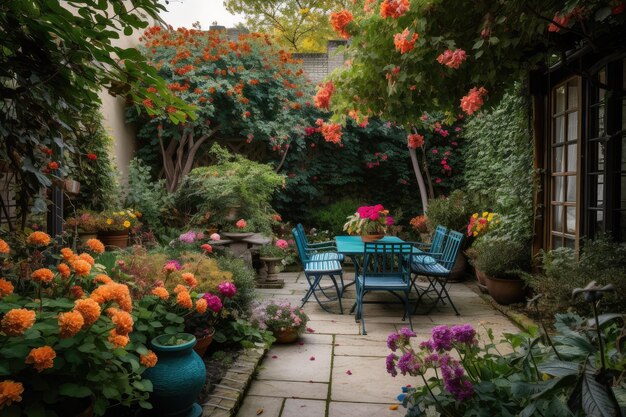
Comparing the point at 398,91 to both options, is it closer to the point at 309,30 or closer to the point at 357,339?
the point at 357,339

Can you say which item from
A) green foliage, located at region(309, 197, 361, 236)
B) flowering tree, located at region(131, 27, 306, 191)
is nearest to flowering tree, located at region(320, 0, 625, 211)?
flowering tree, located at region(131, 27, 306, 191)

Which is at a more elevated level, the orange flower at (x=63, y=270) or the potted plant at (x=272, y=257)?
the orange flower at (x=63, y=270)

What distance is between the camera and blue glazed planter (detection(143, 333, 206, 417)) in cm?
207

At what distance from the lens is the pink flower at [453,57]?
278 cm

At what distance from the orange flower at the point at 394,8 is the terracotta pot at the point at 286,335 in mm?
2423

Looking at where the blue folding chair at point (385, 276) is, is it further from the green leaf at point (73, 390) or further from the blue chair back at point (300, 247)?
the green leaf at point (73, 390)

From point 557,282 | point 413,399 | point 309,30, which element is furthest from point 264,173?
point 309,30

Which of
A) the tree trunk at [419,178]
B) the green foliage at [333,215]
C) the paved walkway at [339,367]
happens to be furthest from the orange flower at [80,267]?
the tree trunk at [419,178]

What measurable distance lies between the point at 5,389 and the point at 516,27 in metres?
3.02

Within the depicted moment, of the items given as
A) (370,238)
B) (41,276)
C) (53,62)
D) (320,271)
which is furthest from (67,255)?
(370,238)

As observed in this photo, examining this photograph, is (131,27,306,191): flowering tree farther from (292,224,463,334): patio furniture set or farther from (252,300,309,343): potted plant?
(252,300,309,343): potted plant

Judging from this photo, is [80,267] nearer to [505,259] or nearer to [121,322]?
[121,322]

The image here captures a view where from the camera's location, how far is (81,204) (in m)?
5.12

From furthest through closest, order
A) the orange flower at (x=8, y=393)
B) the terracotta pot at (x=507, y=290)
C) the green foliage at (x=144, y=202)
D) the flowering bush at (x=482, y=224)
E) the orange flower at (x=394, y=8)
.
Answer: the green foliage at (x=144, y=202)
the flowering bush at (x=482, y=224)
the terracotta pot at (x=507, y=290)
the orange flower at (x=394, y=8)
the orange flower at (x=8, y=393)
